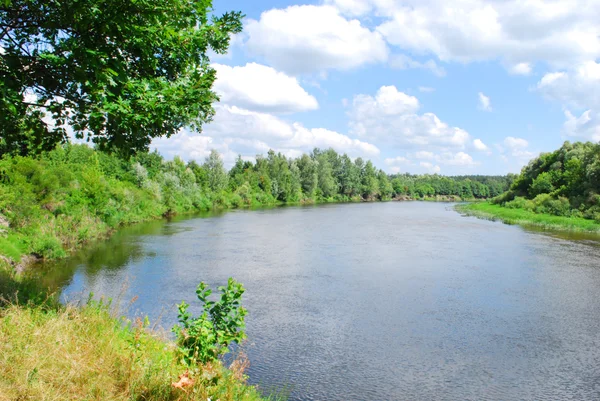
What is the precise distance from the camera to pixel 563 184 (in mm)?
53281

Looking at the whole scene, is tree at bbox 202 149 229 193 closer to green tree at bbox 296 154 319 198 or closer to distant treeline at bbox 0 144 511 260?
distant treeline at bbox 0 144 511 260

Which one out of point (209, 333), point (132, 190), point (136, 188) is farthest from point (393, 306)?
point (136, 188)

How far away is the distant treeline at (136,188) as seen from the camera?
20.7 meters

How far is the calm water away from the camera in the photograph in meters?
9.52

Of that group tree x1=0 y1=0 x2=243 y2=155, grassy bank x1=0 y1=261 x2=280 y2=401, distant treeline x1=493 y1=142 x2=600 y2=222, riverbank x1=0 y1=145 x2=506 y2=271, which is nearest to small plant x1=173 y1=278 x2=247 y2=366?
grassy bank x1=0 y1=261 x2=280 y2=401

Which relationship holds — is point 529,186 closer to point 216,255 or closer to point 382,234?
point 382,234

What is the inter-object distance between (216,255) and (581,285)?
1669 cm

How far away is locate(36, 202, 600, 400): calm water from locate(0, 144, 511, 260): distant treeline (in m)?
2.58

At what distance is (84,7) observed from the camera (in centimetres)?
634

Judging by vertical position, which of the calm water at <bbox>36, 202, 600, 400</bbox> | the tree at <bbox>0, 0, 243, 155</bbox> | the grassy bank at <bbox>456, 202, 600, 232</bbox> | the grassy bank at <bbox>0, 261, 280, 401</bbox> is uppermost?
the tree at <bbox>0, 0, 243, 155</bbox>

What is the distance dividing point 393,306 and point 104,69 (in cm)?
1149

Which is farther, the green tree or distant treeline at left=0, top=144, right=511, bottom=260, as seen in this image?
the green tree

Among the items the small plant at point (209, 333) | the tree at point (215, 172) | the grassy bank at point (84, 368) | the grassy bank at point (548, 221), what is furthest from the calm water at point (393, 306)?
the tree at point (215, 172)

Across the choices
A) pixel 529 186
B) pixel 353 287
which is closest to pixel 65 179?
pixel 353 287
